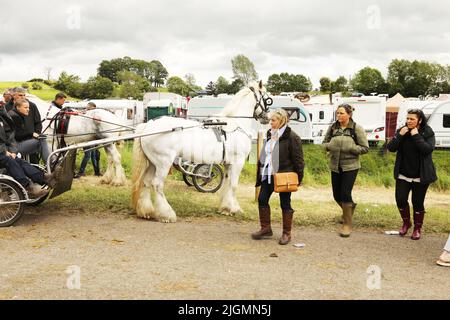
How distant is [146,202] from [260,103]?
2734 mm

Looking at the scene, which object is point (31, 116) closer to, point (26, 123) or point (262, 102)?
point (26, 123)

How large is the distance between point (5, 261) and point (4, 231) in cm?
148

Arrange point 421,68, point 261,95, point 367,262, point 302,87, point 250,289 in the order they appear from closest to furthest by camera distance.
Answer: point 250,289
point 367,262
point 261,95
point 421,68
point 302,87

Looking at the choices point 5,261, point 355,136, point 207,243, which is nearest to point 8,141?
point 5,261

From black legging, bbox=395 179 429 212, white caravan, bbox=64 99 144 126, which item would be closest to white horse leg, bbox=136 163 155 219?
black legging, bbox=395 179 429 212

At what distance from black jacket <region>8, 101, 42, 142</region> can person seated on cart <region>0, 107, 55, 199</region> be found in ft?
0.61

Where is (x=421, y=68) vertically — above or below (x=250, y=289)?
above

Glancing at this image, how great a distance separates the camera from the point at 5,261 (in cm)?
542

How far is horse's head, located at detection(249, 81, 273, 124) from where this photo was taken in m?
8.71

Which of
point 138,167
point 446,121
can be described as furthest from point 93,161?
point 446,121

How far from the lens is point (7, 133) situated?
745 cm

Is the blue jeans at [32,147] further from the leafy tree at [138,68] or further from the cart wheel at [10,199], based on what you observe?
the leafy tree at [138,68]

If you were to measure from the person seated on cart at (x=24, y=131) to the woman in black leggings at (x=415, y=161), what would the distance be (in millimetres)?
5652
